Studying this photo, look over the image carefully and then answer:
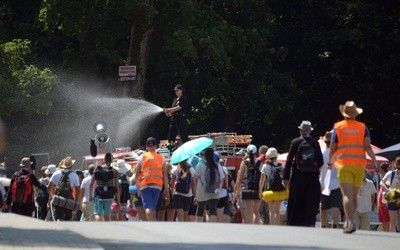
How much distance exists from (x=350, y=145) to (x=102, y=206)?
9674 millimetres

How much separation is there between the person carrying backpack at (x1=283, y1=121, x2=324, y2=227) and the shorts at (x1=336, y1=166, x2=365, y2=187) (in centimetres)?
214

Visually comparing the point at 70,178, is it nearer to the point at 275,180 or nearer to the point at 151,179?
the point at 151,179

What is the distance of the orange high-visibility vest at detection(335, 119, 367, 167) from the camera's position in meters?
21.4

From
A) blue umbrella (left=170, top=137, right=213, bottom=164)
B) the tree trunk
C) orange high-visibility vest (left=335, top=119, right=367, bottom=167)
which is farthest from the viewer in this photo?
the tree trunk

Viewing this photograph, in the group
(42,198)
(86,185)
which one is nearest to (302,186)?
(86,185)

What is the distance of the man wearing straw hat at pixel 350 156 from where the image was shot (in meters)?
21.3

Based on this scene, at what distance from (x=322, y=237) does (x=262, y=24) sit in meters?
36.3

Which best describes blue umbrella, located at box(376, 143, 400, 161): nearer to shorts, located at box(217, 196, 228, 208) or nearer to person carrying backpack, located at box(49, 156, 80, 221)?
shorts, located at box(217, 196, 228, 208)

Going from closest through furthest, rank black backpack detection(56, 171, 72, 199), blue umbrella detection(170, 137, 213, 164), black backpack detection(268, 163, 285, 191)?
1. black backpack detection(268, 163, 285, 191)
2. blue umbrella detection(170, 137, 213, 164)
3. black backpack detection(56, 171, 72, 199)

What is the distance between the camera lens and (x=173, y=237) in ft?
66.3

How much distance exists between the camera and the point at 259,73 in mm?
56469

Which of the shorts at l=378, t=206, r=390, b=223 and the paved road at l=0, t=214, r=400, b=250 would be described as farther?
the shorts at l=378, t=206, r=390, b=223

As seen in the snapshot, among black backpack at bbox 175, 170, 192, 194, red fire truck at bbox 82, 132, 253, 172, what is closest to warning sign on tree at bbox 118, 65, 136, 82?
red fire truck at bbox 82, 132, 253, 172

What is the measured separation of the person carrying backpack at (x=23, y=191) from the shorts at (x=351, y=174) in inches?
399
